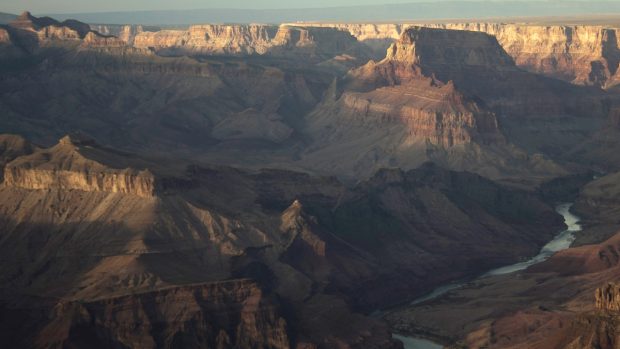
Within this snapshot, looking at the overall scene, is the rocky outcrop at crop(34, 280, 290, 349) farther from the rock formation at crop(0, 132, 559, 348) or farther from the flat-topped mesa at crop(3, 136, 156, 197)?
the flat-topped mesa at crop(3, 136, 156, 197)

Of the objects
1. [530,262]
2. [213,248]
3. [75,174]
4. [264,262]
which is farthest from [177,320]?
[530,262]

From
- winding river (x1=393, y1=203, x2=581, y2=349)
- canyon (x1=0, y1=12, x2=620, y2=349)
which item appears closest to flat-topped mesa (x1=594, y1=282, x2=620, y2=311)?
canyon (x1=0, y1=12, x2=620, y2=349)

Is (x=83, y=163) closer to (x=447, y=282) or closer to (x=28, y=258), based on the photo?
(x=28, y=258)

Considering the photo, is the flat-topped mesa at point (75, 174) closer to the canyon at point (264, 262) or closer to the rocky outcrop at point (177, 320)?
the canyon at point (264, 262)

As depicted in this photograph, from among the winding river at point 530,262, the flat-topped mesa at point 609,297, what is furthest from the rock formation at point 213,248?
the flat-topped mesa at point 609,297

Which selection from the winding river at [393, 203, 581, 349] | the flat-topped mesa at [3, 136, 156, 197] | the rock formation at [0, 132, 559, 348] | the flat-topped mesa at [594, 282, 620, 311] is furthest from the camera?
the flat-topped mesa at [3, 136, 156, 197]

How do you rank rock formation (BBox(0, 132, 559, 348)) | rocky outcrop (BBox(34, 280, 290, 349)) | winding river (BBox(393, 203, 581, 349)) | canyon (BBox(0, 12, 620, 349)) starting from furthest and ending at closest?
1. winding river (BBox(393, 203, 581, 349))
2. rock formation (BBox(0, 132, 559, 348))
3. canyon (BBox(0, 12, 620, 349))
4. rocky outcrop (BBox(34, 280, 290, 349))

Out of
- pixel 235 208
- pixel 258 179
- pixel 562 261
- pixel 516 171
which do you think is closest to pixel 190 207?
pixel 235 208
